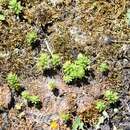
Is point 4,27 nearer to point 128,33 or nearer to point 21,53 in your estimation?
point 21,53

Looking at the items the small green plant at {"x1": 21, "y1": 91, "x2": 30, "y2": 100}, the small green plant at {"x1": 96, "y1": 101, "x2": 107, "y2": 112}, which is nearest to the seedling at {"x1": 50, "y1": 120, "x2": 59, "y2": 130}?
the small green plant at {"x1": 21, "y1": 91, "x2": 30, "y2": 100}

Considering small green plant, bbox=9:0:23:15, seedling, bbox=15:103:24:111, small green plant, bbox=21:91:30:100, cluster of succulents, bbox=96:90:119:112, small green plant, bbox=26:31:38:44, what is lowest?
cluster of succulents, bbox=96:90:119:112

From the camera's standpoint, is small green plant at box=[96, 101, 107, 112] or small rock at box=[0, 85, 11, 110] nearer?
small green plant at box=[96, 101, 107, 112]

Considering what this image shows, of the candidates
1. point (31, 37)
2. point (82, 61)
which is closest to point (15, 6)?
point (31, 37)

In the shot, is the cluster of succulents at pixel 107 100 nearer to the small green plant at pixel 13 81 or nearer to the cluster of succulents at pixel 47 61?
the cluster of succulents at pixel 47 61

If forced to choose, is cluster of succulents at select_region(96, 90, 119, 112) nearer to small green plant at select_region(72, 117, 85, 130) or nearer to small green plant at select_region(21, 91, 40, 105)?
small green plant at select_region(72, 117, 85, 130)

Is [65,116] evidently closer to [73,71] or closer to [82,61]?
[73,71]

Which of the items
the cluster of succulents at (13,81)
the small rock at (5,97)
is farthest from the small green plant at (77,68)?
the small rock at (5,97)

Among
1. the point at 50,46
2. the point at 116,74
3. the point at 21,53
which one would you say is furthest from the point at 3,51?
the point at 116,74
